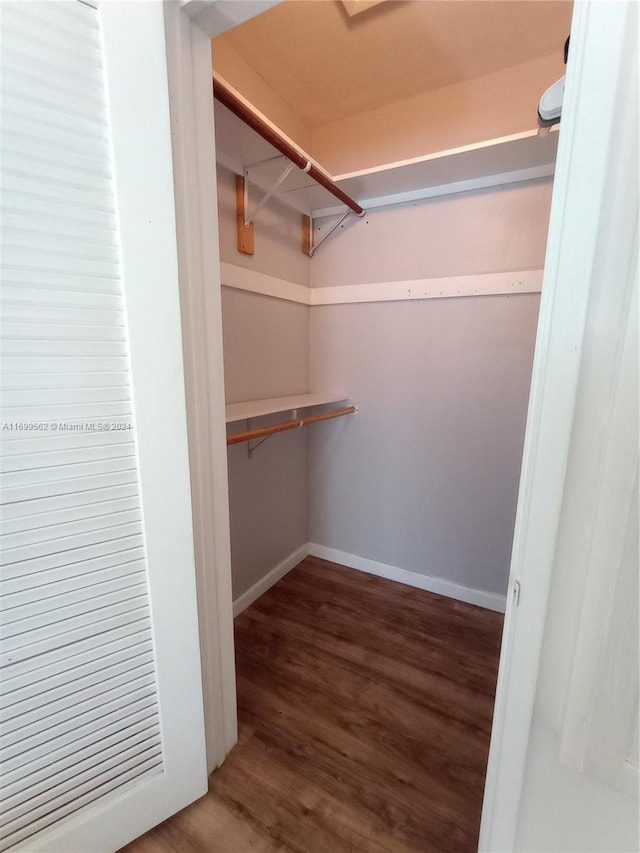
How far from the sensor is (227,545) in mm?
1124

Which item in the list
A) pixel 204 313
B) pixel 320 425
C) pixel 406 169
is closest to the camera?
pixel 204 313

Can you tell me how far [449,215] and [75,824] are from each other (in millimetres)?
2541

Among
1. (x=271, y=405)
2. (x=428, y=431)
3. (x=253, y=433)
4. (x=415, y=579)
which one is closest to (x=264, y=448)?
(x=271, y=405)

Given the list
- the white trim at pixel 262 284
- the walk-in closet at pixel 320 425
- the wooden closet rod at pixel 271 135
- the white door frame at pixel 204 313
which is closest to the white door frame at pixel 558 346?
the walk-in closet at pixel 320 425

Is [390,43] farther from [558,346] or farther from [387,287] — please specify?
[558,346]

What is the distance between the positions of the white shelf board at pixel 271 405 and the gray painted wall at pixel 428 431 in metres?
0.20

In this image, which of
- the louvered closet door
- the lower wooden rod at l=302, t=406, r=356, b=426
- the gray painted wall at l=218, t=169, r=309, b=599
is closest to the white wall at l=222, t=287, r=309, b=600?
the gray painted wall at l=218, t=169, r=309, b=599

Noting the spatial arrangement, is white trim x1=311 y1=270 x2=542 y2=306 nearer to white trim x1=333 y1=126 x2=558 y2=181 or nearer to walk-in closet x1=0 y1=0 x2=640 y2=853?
walk-in closet x1=0 y1=0 x2=640 y2=853

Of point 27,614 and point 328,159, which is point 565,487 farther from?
point 328,159

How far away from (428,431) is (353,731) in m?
1.37

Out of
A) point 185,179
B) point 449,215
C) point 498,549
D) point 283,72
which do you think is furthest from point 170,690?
point 283,72

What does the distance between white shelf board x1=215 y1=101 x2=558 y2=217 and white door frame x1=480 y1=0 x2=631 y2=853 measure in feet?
3.95

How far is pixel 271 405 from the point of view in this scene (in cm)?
173

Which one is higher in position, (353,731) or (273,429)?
(273,429)
